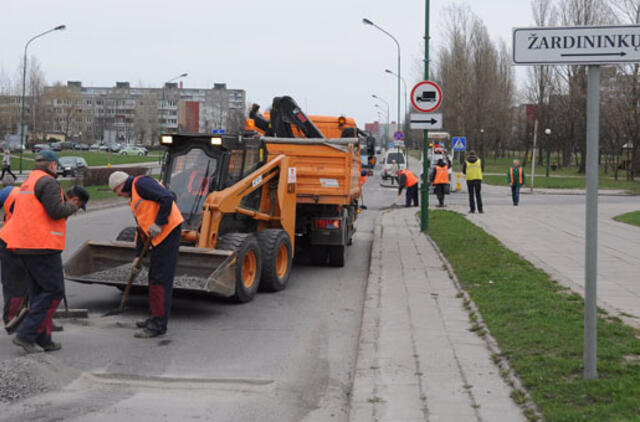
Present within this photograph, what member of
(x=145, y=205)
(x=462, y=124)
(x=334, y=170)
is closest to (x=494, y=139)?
(x=462, y=124)

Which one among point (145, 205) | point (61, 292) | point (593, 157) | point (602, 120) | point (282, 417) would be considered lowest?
point (282, 417)

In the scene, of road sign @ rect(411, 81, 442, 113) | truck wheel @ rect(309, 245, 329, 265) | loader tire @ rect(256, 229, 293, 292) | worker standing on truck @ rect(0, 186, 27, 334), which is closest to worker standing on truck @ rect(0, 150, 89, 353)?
worker standing on truck @ rect(0, 186, 27, 334)

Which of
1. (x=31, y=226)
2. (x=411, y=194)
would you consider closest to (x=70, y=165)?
(x=411, y=194)

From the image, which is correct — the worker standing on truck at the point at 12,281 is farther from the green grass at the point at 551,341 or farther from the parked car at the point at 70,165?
the parked car at the point at 70,165

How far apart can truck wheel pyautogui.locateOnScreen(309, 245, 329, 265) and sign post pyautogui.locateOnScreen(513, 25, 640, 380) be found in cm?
778

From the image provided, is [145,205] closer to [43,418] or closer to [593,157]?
[43,418]

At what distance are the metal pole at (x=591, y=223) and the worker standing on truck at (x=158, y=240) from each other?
3.92m

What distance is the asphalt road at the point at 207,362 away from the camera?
5262mm

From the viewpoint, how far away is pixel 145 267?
871 centimetres

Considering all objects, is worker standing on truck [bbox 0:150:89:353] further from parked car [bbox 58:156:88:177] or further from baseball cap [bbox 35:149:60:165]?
parked car [bbox 58:156:88:177]

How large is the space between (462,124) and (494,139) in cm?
1344

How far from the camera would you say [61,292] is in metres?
6.68

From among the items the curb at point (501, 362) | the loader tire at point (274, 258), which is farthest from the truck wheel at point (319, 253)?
the curb at point (501, 362)

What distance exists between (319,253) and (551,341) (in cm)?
679
